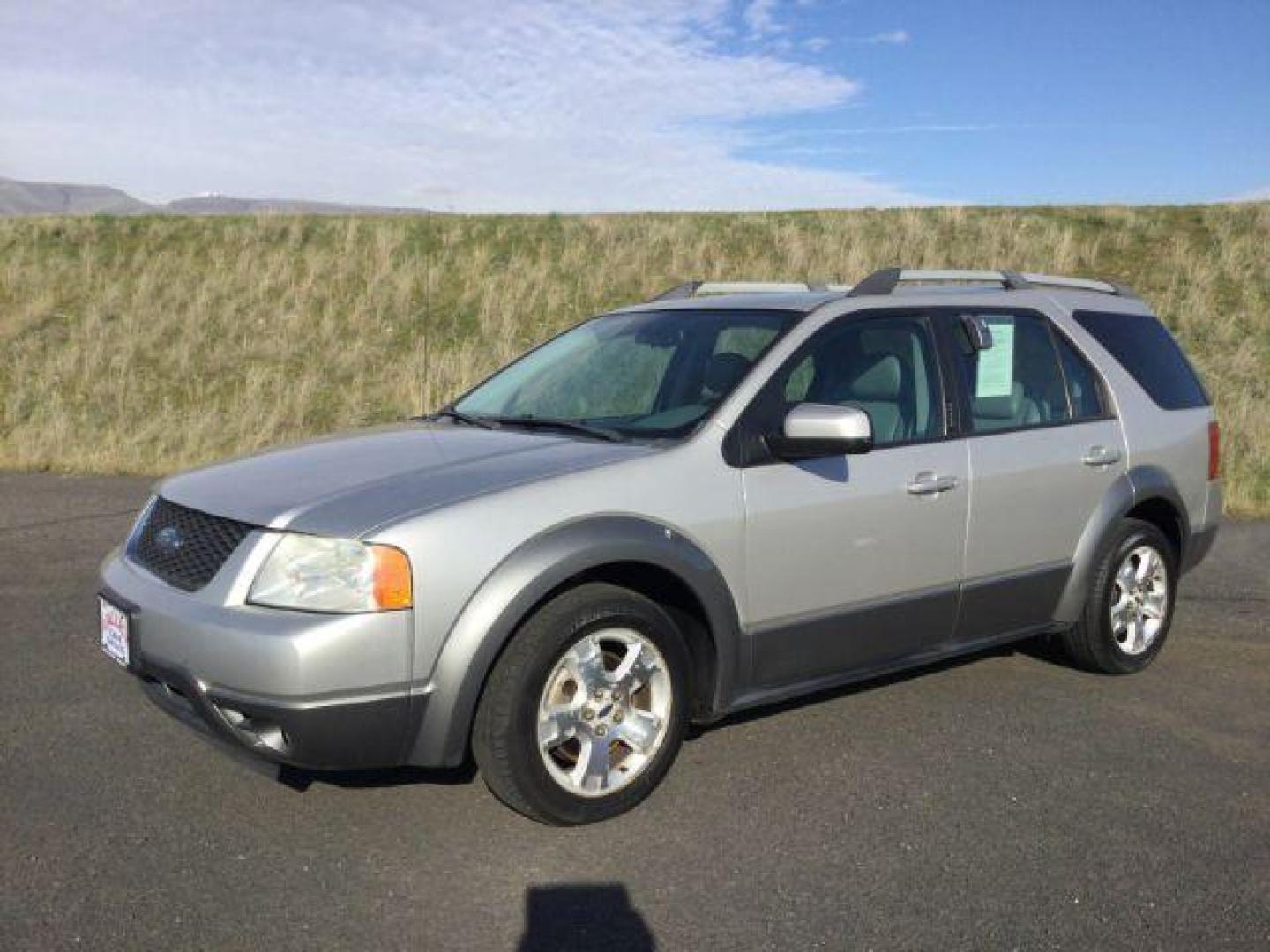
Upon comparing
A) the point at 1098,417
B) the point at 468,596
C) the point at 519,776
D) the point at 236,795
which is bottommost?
the point at 236,795

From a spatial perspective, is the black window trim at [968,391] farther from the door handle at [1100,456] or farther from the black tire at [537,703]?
the black tire at [537,703]

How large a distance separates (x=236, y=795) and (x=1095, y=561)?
3642mm

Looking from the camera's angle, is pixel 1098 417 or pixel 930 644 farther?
→ pixel 1098 417

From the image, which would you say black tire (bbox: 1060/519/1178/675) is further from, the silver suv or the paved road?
the paved road

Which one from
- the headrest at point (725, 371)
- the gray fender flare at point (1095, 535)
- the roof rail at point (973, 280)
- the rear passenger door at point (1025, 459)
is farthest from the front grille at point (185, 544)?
the gray fender flare at point (1095, 535)

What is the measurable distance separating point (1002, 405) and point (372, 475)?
2674mm

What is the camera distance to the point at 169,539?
13.4 feet

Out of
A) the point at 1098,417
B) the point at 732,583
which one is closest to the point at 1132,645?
the point at 1098,417

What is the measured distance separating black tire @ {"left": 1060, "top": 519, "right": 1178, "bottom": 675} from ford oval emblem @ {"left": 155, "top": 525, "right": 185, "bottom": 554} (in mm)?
3759

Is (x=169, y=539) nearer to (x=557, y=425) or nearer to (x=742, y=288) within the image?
(x=557, y=425)

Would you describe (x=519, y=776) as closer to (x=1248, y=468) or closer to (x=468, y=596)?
(x=468, y=596)

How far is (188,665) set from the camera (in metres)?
Result: 3.69

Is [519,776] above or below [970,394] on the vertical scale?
below

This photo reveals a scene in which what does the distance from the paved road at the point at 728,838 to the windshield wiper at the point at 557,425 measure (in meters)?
1.22
